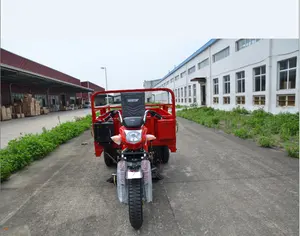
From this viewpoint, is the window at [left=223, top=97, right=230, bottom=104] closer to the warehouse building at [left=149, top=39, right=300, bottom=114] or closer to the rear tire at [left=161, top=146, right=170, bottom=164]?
the warehouse building at [left=149, top=39, right=300, bottom=114]

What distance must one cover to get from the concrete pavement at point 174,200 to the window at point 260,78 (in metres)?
8.70

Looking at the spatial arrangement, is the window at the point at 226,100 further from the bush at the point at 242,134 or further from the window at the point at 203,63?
the bush at the point at 242,134

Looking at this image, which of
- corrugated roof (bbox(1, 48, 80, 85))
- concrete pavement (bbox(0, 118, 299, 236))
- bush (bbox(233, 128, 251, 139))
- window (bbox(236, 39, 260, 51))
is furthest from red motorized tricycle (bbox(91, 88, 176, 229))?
corrugated roof (bbox(1, 48, 80, 85))

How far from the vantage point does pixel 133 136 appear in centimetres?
234

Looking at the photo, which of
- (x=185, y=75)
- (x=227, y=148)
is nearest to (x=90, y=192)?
(x=227, y=148)

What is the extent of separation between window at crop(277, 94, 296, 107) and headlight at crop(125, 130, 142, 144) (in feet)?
34.0

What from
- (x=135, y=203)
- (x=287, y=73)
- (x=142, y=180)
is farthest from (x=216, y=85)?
(x=135, y=203)

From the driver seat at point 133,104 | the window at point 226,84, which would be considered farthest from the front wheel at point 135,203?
the window at point 226,84

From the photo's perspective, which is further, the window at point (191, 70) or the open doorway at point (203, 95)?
the window at point (191, 70)

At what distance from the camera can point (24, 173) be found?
3916mm

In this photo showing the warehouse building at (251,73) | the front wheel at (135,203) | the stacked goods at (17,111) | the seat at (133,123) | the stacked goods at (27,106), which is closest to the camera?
the front wheel at (135,203)

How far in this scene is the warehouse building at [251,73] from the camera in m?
9.70

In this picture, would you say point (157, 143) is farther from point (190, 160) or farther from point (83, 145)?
point (83, 145)

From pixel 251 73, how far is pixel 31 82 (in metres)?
20.3
